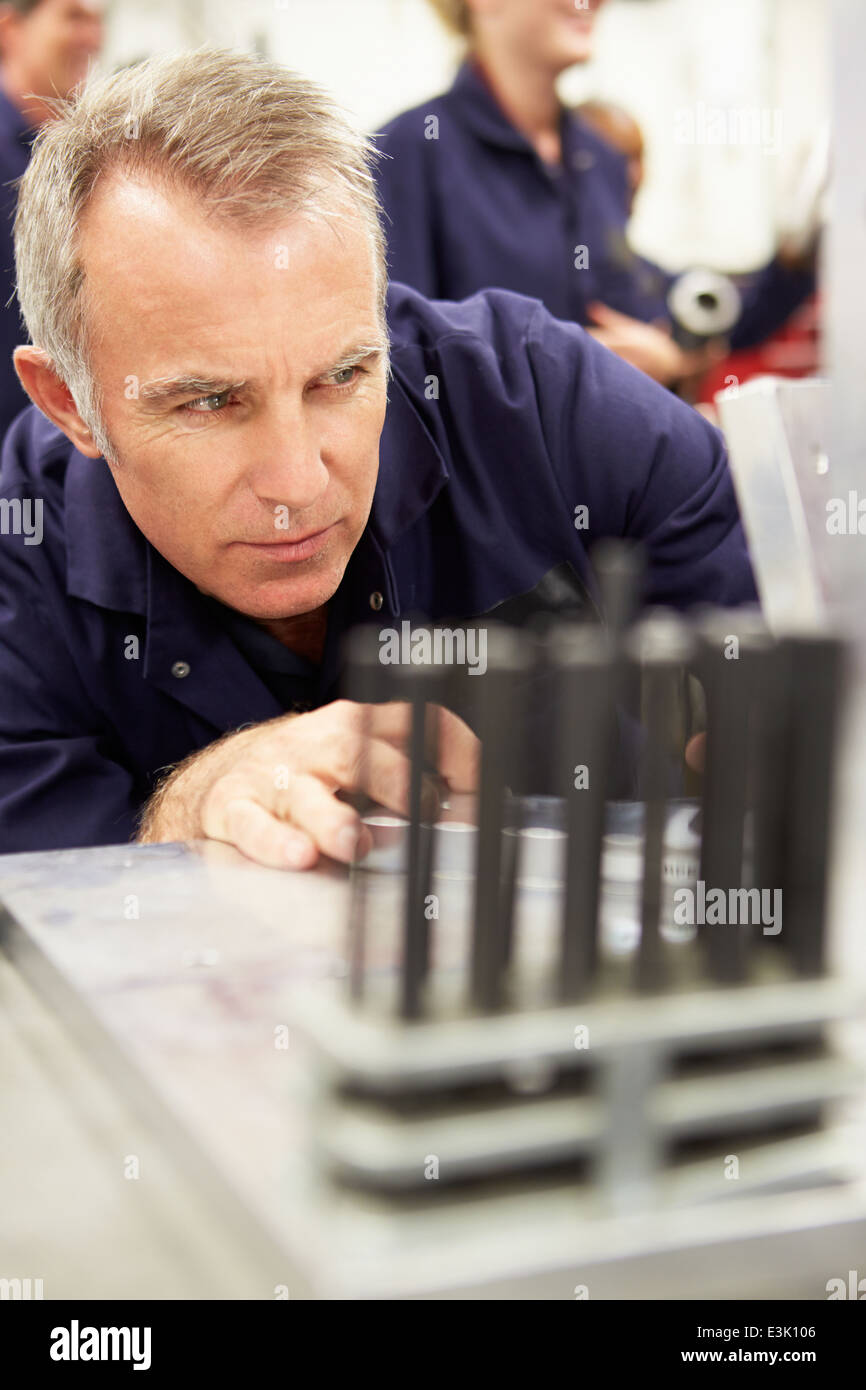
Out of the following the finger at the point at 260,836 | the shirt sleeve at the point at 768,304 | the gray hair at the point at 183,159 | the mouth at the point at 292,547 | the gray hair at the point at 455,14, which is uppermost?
the gray hair at the point at 455,14

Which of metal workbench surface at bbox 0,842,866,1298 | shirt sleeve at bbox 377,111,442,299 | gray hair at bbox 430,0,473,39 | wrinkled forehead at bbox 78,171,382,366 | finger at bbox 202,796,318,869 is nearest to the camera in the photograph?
metal workbench surface at bbox 0,842,866,1298

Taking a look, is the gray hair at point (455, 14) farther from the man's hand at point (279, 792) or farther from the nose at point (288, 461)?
the man's hand at point (279, 792)

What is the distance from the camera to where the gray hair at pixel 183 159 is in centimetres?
119

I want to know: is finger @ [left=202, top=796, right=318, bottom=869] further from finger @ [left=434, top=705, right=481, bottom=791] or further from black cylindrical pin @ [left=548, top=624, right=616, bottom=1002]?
black cylindrical pin @ [left=548, top=624, right=616, bottom=1002]

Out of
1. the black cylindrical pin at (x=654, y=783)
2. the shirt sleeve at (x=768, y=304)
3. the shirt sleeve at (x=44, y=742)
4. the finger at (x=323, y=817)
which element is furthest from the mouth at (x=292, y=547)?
the shirt sleeve at (x=768, y=304)

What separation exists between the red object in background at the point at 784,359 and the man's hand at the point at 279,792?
11.4 feet

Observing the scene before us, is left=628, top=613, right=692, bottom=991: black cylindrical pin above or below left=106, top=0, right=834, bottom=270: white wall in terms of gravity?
below

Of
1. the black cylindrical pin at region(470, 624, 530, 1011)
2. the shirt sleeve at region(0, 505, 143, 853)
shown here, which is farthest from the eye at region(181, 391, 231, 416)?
the black cylindrical pin at region(470, 624, 530, 1011)

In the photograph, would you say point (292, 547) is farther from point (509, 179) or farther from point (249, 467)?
point (509, 179)

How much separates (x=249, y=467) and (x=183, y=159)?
28cm

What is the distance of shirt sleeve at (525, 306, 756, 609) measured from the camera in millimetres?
1546

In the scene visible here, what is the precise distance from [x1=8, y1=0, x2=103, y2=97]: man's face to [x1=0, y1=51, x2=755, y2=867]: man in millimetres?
822
